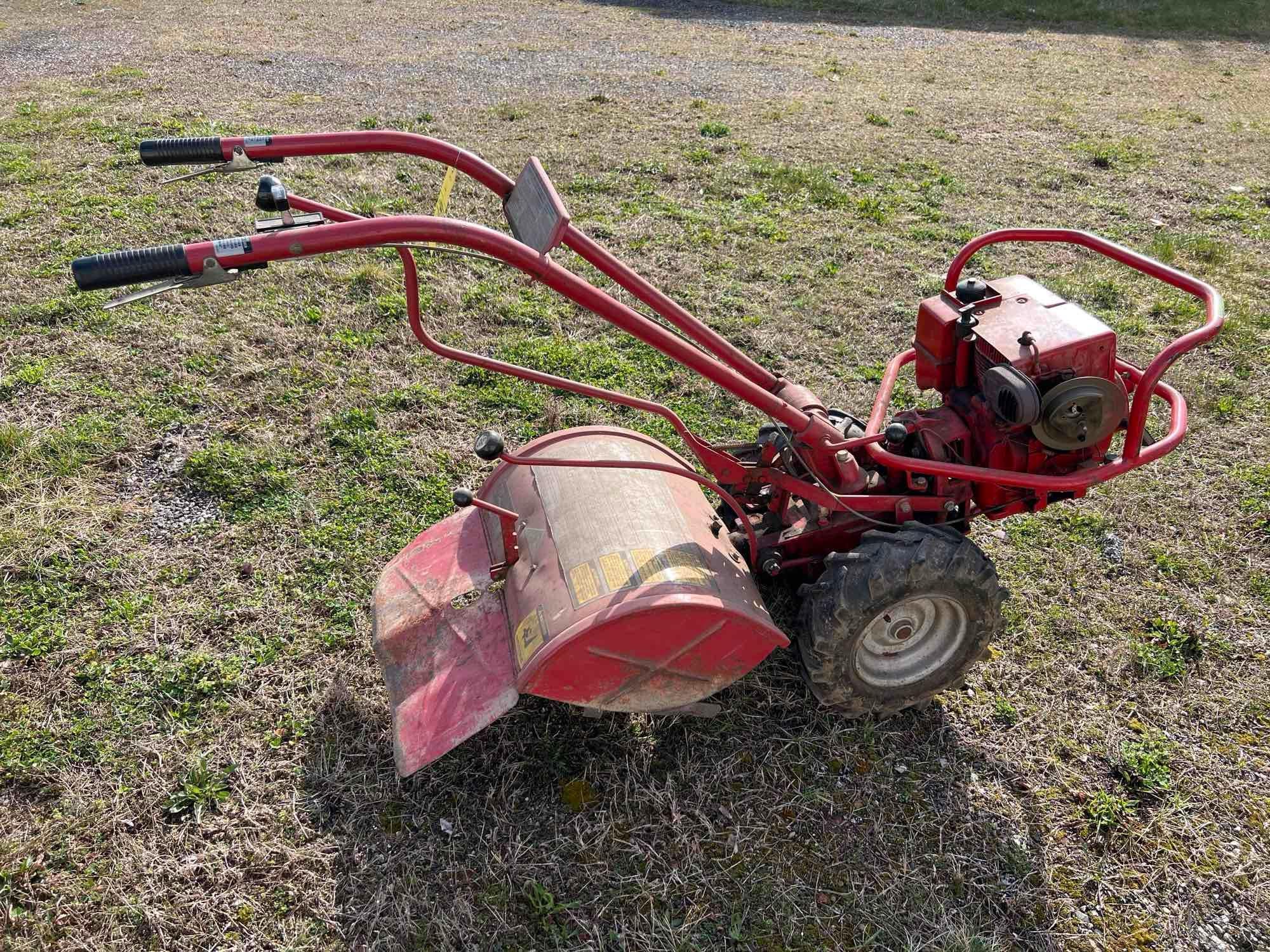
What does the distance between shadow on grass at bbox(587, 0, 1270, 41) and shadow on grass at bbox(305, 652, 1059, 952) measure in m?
15.5

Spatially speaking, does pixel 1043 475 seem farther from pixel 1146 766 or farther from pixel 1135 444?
pixel 1146 766

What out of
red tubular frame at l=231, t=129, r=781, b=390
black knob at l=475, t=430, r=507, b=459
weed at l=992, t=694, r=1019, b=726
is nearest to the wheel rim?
weed at l=992, t=694, r=1019, b=726

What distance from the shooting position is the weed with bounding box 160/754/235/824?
3.02 meters

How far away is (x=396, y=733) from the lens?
2924 mm

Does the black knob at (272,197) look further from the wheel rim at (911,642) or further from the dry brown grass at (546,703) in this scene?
the wheel rim at (911,642)

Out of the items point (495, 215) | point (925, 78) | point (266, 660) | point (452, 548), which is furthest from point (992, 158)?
point (266, 660)

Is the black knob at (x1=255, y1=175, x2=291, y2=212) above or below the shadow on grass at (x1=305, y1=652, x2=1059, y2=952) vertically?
above

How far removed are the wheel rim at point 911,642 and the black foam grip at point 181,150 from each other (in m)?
2.79

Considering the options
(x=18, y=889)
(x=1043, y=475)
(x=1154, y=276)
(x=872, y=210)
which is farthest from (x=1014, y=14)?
(x=18, y=889)

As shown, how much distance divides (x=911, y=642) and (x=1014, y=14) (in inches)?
686

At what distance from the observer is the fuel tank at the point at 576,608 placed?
9.00ft

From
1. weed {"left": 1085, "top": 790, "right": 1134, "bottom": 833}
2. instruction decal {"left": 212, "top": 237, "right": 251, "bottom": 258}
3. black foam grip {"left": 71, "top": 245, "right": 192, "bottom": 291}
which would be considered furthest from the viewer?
weed {"left": 1085, "top": 790, "right": 1134, "bottom": 833}

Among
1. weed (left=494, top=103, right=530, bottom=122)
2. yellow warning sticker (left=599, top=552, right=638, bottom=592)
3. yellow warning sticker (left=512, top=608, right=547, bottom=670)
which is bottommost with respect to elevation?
yellow warning sticker (left=512, top=608, right=547, bottom=670)

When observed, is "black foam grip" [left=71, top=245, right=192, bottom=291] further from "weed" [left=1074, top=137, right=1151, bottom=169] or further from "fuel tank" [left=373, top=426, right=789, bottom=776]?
"weed" [left=1074, top=137, right=1151, bottom=169]
